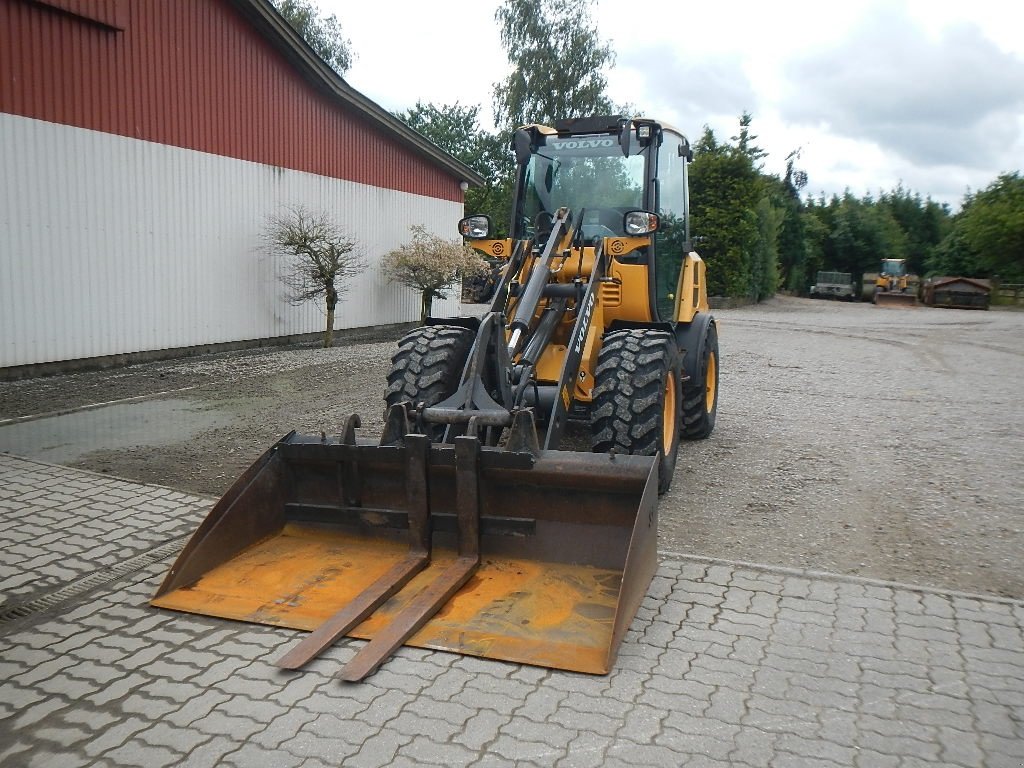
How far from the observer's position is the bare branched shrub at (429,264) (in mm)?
17750

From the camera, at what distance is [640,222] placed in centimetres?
607

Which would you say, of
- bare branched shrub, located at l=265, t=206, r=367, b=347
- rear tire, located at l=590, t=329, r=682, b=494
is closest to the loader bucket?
rear tire, located at l=590, t=329, r=682, b=494

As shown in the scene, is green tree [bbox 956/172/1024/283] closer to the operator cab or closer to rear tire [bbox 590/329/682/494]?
the operator cab

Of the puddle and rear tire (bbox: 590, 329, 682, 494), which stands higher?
rear tire (bbox: 590, 329, 682, 494)

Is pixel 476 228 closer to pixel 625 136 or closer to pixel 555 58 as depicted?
pixel 625 136

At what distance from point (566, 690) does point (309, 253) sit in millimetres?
12278

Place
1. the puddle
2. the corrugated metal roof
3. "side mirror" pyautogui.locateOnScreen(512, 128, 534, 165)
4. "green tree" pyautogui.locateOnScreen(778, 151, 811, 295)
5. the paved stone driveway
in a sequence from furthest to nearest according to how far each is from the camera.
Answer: "green tree" pyautogui.locateOnScreen(778, 151, 811, 295)
the corrugated metal roof
the puddle
"side mirror" pyautogui.locateOnScreen(512, 128, 534, 165)
the paved stone driveway

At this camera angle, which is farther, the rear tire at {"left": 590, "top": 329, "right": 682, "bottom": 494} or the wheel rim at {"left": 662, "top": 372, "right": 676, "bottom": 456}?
the wheel rim at {"left": 662, "top": 372, "right": 676, "bottom": 456}

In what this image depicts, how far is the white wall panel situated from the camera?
10.5 meters

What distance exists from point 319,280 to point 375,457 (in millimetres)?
11061

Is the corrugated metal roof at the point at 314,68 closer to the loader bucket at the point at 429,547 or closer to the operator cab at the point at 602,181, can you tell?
the operator cab at the point at 602,181

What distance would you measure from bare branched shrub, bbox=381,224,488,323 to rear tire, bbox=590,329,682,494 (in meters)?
12.3

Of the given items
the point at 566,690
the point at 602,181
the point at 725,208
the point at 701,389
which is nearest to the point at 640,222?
the point at 602,181

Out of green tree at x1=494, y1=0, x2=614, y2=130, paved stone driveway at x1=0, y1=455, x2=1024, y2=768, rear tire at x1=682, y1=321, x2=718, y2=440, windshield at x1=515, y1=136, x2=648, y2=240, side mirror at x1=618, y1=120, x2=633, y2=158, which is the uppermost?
green tree at x1=494, y1=0, x2=614, y2=130
